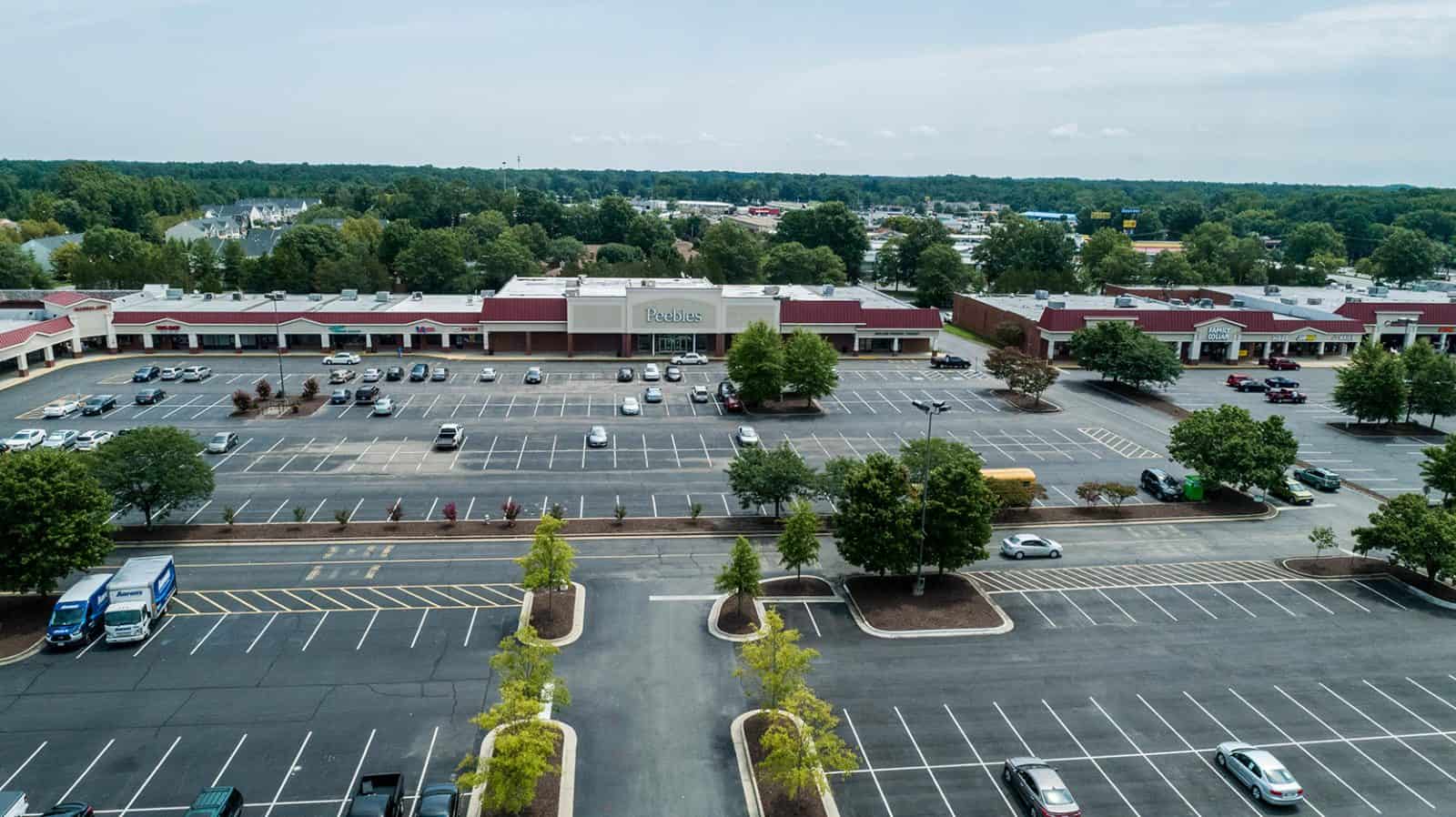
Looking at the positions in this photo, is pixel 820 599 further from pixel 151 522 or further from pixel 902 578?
pixel 151 522

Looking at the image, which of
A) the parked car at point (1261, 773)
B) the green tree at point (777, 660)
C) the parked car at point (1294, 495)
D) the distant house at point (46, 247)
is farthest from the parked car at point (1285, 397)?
the distant house at point (46, 247)

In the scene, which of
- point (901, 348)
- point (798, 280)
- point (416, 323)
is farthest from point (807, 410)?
point (798, 280)

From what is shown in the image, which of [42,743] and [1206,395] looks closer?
[42,743]

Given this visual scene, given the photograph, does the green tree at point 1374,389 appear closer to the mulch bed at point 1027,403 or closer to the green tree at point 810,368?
the mulch bed at point 1027,403

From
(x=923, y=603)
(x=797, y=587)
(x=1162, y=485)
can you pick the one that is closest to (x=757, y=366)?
(x=1162, y=485)

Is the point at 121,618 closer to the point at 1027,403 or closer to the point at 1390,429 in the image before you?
the point at 1027,403

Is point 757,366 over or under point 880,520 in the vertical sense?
over
